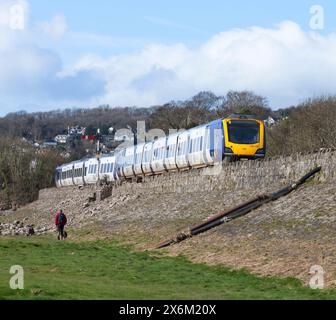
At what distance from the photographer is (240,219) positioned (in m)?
33.9

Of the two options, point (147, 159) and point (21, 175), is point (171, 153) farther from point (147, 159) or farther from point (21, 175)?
point (21, 175)

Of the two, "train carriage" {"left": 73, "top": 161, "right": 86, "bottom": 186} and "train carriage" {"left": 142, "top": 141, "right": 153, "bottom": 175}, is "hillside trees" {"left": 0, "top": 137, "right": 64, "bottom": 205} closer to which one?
"train carriage" {"left": 73, "top": 161, "right": 86, "bottom": 186}

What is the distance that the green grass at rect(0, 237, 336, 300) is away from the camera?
64.9ft

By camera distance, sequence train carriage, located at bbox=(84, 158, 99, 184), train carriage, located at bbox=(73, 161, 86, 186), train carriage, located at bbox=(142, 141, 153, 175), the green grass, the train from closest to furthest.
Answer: the green grass → the train → train carriage, located at bbox=(142, 141, 153, 175) → train carriage, located at bbox=(84, 158, 99, 184) → train carriage, located at bbox=(73, 161, 86, 186)

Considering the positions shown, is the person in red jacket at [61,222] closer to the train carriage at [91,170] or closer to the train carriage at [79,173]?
the train carriage at [91,170]

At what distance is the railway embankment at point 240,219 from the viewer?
25.5 metres

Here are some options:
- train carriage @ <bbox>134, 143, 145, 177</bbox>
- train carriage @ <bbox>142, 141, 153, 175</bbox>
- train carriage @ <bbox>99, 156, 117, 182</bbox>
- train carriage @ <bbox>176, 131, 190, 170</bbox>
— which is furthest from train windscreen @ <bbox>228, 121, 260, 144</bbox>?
train carriage @ <bbox>99, 156, 117, 182</bbox>

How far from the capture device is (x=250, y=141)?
157 feet

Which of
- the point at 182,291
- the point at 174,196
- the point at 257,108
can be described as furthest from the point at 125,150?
the point at 182,291

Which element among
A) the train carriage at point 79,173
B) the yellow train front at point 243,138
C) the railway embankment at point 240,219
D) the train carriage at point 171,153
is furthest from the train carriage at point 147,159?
the train carriage at point 79,173

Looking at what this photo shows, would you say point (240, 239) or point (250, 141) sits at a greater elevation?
point (250, 141)
